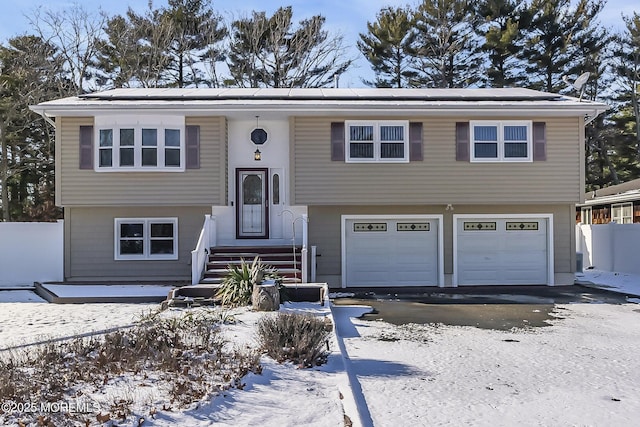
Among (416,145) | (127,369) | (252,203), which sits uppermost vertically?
(416,145)

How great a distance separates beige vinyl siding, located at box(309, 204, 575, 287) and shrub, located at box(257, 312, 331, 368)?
319 inches

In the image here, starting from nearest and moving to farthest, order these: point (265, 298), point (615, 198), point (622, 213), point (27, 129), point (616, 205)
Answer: point (265, 298) < point (615, 198) < point (622, 213) < point (616, 205) < point (27, 129)

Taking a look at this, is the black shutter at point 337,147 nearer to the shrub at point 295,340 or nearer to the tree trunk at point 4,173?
the shrub at point 295,340

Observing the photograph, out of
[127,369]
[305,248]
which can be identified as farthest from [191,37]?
[127,369]

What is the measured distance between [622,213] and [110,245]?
20.0m

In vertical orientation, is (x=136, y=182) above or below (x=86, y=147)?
below

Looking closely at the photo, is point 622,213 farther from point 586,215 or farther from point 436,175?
point 436,175

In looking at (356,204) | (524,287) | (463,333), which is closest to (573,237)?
(524,287)

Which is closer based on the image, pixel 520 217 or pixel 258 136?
pixel 258 136

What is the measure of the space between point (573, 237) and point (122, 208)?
1267cm

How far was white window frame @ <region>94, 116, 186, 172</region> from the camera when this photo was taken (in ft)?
49.2

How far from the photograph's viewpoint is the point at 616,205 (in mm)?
24172

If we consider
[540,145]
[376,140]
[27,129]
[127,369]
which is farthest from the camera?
[27,129]

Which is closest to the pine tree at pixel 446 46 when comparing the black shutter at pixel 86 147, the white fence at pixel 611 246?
the white fence at pixel 611 246
